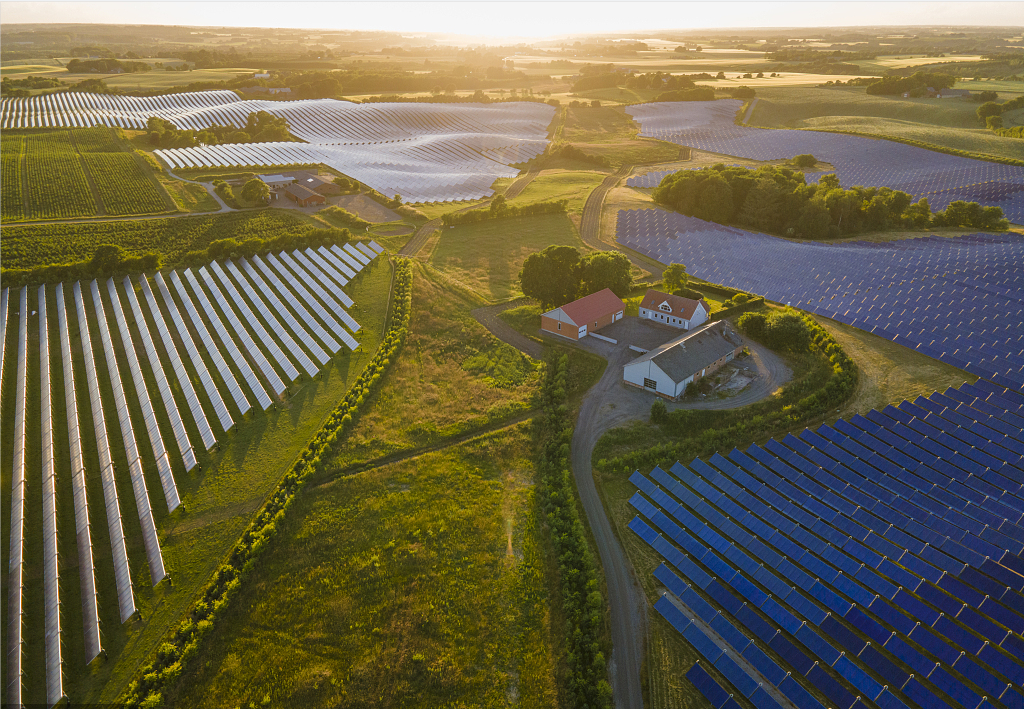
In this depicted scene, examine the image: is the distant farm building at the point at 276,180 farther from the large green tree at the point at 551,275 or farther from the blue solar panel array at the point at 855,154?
the blue solar panel array at the point at 855,154

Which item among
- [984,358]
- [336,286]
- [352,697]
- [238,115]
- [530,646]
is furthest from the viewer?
[238,115]

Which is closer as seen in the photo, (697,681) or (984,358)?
(697,681)

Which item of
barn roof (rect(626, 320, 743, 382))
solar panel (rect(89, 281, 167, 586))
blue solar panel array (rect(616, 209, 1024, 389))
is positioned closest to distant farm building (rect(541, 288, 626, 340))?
barn roof (rect(626, 320, 743, 382))

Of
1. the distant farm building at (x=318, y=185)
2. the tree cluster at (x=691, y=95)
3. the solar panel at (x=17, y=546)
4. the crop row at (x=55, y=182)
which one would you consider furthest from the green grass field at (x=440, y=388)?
the tree cluster at (x=691, y=95)

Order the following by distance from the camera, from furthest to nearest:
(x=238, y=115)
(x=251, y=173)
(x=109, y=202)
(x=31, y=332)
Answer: (x=238, y=115)
(x=251, y=173)
(x=109, y=202)
(x=31, y=332)

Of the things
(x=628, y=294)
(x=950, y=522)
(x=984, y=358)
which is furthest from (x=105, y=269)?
(x=984, y=358)

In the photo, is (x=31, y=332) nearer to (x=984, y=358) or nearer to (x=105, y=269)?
(x=105, y=269)
